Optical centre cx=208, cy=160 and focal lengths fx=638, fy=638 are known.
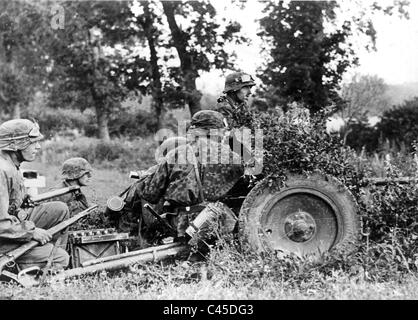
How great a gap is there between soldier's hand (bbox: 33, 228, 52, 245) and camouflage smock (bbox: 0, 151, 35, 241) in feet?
0.14

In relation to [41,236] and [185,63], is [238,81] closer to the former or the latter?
[41,236]

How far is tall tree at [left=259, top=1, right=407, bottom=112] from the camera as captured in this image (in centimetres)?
1503

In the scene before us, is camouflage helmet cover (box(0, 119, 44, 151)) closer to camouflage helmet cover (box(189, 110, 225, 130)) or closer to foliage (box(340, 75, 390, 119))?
camouflage helmet cover (box(189, 110, 225, 130))

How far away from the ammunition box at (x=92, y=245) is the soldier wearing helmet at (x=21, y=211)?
22 centimetres

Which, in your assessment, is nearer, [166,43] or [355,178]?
[355,178]

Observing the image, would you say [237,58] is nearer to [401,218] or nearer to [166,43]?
[166,43]

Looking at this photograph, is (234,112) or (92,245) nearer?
(92,245)

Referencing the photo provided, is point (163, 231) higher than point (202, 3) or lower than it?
lower

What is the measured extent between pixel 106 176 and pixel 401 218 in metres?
10.3

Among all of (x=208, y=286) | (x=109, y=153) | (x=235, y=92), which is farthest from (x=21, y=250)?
(x=109, y=153)

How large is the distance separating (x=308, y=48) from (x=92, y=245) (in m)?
9.74

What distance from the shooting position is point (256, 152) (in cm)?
680

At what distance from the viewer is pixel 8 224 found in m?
5.95
